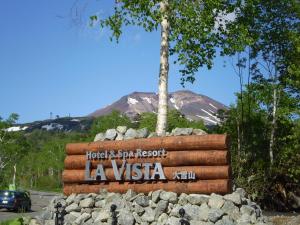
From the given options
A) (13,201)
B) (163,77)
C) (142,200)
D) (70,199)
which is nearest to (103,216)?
(142,200)

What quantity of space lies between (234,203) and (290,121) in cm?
1910

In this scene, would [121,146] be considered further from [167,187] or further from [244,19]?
[244,19]

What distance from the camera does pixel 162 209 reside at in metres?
13.5

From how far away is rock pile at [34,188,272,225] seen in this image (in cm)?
1274

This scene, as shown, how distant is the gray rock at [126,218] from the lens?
13461 mm

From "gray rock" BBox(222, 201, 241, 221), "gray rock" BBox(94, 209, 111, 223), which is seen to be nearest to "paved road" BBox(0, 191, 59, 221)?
"gray rock" BBox(94, 209, 111, 223)

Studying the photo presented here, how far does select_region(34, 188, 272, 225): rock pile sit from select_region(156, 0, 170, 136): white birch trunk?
2929 mm

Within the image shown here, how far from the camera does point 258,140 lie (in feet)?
Answer: 115

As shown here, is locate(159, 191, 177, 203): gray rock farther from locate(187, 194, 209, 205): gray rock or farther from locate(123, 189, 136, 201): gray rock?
locate(123, 189, 136, 201): gray rock

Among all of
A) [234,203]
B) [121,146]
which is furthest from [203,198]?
[121,146]

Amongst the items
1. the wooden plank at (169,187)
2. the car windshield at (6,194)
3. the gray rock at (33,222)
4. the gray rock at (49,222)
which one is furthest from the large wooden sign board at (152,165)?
the car windshield at (6,194)

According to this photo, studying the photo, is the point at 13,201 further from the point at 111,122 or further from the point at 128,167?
the point at 111,122

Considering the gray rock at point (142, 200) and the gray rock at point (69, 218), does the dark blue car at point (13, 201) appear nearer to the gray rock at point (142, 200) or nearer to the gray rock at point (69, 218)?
the gray rock at point (69, 218)

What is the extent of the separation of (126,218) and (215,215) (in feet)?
8.26
